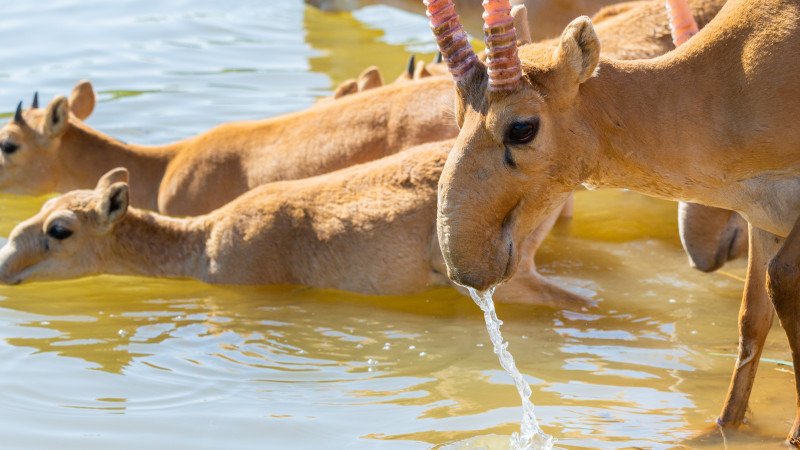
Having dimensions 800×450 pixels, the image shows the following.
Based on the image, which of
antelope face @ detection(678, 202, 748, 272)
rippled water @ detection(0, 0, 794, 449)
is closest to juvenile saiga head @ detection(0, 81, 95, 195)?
rippled water @ detection(0, 0, 794, 449)

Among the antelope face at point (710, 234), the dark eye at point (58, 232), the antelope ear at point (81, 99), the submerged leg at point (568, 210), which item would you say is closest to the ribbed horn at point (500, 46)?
the antelope face at point (710, 234)

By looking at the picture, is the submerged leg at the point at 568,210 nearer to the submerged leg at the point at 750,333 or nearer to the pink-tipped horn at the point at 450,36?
the submerged leg at the point at 750,333

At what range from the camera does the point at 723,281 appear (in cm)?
866

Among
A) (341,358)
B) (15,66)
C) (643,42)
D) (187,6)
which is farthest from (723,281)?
(187,6)

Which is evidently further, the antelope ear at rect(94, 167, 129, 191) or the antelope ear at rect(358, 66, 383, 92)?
the antelope ear at rect(358, 66, 383, 92)

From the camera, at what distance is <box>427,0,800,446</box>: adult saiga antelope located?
4.79 meters

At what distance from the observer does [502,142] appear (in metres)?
4.81

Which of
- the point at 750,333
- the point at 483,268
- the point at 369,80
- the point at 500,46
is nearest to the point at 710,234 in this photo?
the point at 750,333

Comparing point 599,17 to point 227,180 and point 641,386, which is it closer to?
point 227,180

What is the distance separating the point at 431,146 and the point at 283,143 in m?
2.33

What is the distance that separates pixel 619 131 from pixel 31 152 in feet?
25.5

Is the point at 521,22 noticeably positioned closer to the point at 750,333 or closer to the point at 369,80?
the point at 750,333

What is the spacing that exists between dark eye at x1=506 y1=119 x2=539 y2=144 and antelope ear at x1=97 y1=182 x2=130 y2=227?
4922 mm

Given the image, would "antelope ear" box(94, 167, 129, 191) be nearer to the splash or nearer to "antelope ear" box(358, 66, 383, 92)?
"antelope ear" box(358, 66, 383, 92)
